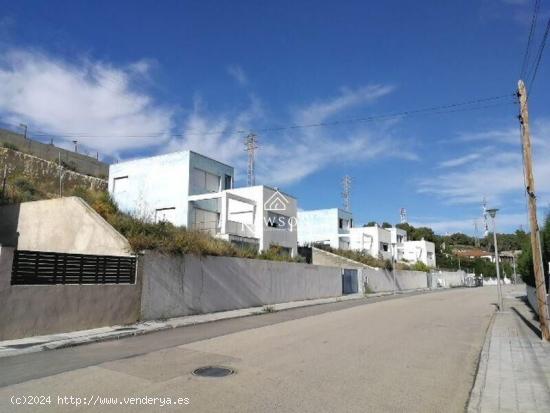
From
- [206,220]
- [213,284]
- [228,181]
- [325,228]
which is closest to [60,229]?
[213,284]

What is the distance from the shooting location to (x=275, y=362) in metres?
8.87

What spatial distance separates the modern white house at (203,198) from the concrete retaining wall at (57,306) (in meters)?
18.9

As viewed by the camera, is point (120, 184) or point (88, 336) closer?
point (88, 336)

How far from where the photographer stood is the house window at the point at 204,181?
36.2 m

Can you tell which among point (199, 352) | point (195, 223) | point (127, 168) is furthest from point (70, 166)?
point (199, 352)

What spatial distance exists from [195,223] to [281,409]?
3071 cm

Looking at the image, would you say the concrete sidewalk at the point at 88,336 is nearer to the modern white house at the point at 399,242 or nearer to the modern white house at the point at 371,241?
the modern white house at the point at 371,241

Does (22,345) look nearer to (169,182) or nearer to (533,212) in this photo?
(533,212)

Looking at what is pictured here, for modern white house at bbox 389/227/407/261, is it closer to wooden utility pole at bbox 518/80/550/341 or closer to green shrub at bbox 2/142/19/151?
green shrub at bbox 2/142/19/151

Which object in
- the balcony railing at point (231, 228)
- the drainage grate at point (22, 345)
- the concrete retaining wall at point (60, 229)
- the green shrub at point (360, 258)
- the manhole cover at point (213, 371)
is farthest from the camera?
the green shrub at point (360, 258)

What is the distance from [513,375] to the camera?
819 centimetres

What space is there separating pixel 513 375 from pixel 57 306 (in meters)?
10.8

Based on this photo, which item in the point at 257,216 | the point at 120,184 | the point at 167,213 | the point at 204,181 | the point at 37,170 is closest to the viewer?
the point at 167,213

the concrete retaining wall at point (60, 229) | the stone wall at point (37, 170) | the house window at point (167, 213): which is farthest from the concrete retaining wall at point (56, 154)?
the concrete retaining wall at point (60, 229)
